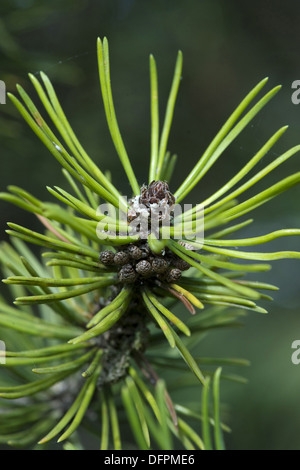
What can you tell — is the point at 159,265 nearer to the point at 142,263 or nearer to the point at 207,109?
the point at 142,263

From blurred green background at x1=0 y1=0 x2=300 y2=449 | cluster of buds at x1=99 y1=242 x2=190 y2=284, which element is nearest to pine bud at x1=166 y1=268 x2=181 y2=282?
cluster of buds at x1=99 y1=242 x2=190 y2=284

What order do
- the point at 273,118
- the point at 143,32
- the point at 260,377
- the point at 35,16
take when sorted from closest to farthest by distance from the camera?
the point at 35,16
the point at 260,377
the point at 143,32
the point at 273,118

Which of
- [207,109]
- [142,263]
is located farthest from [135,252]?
[207,109]

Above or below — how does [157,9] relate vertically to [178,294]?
above

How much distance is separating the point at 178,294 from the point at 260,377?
1032 mm

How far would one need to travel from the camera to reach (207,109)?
1.86m

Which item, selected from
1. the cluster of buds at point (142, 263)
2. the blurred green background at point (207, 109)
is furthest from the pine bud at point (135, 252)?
the blurred green background at point (207, 109)

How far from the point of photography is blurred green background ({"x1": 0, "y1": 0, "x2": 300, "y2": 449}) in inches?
51.6

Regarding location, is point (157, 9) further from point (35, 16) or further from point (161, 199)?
point (161, 199)

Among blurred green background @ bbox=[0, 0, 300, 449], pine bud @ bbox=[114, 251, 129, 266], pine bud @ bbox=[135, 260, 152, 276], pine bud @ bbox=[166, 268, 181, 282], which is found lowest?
pine bud @ bbox=[166, 268, 181, 282]

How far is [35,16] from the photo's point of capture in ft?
3.45

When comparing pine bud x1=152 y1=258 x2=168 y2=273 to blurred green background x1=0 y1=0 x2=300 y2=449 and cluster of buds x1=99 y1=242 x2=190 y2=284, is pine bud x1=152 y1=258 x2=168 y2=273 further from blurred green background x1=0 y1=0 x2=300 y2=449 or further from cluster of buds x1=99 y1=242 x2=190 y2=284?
blurred green background x1=0 y1=0 x2=300 y2=449

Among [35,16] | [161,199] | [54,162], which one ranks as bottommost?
[161,199]

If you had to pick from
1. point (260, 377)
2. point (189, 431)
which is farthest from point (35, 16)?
point (260, 377)
